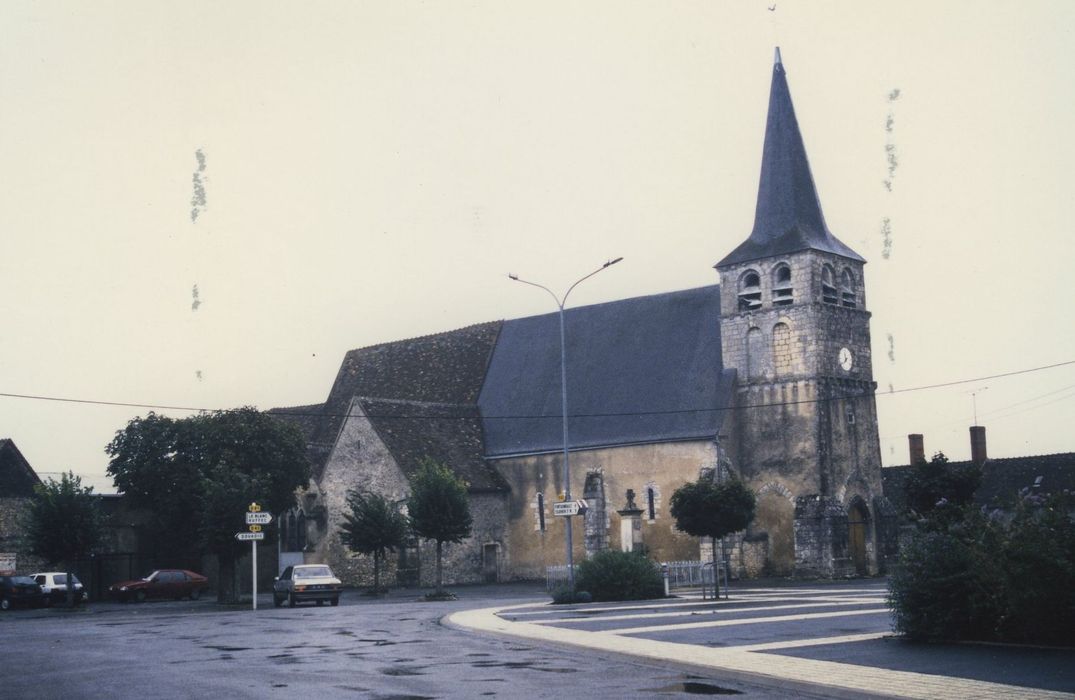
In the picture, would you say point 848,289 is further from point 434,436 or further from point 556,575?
point 434,436

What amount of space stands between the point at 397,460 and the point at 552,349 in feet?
36.0

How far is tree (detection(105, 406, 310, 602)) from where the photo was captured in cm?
4672

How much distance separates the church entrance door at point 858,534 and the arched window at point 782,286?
886cm

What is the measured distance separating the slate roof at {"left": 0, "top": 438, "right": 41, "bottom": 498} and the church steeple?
105 feet

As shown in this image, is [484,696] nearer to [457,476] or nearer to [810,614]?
[810,614]

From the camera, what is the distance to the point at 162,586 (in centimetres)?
4981

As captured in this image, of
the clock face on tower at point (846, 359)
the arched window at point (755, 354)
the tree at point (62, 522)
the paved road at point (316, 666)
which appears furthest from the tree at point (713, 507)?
the tree at point (62, 522)

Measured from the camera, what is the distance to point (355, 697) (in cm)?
1314

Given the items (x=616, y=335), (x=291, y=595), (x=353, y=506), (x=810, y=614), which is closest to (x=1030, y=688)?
(x=810, y=614)

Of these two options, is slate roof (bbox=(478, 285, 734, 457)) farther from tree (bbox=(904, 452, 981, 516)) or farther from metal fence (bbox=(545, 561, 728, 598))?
tree (bbox=(904, 452, 981, 516))

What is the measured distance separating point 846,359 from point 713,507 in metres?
17.6

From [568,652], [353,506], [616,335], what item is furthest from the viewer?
[616,335]

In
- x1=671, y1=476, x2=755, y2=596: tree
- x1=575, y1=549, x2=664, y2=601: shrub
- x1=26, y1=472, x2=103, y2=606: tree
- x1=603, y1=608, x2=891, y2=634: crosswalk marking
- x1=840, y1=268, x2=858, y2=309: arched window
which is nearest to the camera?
x1=603, y1=608, x2=891, y2=634: crosswalk marking

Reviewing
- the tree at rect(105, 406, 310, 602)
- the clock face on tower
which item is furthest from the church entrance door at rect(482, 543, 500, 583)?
the clock face on tower
